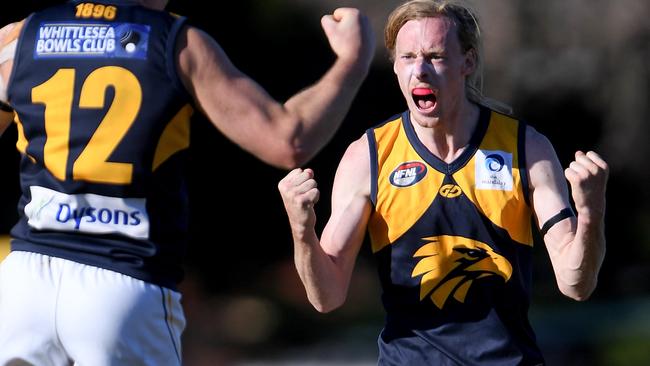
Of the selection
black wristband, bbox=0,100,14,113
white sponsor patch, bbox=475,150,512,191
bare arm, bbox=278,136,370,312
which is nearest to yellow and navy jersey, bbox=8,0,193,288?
black wristband, bbox=0,100,14,113

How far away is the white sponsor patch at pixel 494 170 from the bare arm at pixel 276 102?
104cm

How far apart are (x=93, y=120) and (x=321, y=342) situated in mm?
9587

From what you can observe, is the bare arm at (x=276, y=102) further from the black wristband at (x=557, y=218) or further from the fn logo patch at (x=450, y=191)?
the black wristband at (x=557, y=218)

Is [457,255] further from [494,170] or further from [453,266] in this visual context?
[494,170]

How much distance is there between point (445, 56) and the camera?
517 centimetres

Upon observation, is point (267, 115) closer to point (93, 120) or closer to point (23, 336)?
point (93, 120)

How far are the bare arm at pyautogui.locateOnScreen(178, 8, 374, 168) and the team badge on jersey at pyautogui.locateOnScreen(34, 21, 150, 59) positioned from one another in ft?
0.49

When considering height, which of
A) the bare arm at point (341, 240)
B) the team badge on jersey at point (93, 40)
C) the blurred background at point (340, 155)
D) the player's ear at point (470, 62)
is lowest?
the blurred background at point (340, 155)

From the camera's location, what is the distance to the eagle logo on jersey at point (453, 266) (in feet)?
16.6

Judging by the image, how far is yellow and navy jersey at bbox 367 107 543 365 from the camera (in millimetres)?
5055

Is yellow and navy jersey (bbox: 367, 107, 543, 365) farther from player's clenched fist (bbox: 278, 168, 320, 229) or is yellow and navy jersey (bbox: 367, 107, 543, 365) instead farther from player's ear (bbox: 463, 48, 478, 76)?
player's clenched fist (bbox: 278, 168, 320, 229)

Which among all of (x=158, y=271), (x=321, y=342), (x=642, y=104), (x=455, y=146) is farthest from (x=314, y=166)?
(x=158, y=271)

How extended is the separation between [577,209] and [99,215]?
1706mm

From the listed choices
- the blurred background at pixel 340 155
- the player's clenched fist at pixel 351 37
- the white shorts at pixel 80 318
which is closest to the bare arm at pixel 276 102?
the player's clenched fist at pixel 351 37
